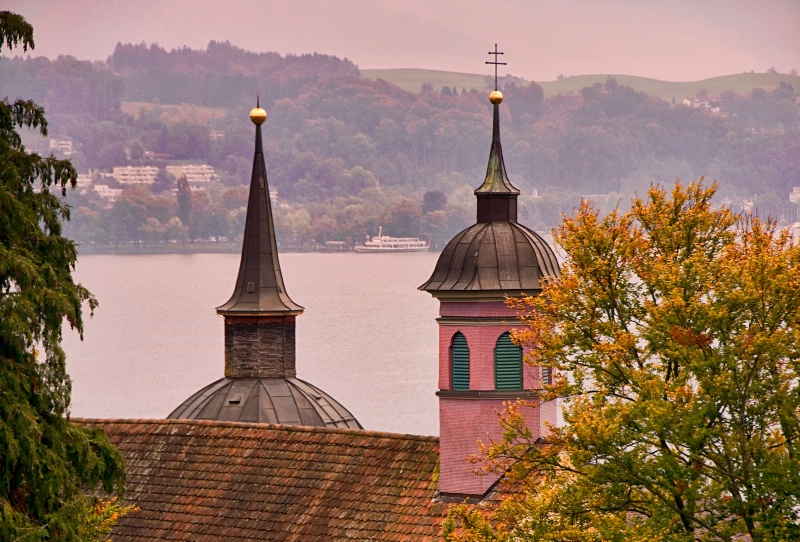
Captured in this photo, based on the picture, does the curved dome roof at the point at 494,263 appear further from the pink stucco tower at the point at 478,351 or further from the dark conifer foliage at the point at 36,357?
the dark conifer foliage at the point at 36,357

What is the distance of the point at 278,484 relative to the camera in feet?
A: 120

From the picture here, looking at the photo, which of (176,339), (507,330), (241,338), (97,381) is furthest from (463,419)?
(176,339)

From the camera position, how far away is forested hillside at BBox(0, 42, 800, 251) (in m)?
123

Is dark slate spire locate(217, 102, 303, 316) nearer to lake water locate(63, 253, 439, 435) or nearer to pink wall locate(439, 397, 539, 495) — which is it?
pink wall locate(439, 397, 539, 495)

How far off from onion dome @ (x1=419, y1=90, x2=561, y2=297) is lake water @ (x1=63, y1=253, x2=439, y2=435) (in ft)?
141

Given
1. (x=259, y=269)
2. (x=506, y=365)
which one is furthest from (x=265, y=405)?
(x=506, y=365)

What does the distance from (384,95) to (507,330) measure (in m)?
112

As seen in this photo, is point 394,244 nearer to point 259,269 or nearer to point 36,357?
point 259,269

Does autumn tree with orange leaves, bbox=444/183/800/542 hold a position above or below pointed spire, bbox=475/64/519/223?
below

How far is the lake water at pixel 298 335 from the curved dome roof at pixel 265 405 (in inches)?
1137

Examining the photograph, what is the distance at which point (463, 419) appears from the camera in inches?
1372

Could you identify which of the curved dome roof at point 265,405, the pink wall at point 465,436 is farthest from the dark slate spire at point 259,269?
the pink wall at point 465,436

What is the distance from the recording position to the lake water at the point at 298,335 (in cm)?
9106

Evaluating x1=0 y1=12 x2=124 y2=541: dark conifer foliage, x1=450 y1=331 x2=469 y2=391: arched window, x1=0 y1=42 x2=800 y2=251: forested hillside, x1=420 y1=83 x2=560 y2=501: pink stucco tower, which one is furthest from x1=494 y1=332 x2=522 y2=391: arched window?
x1=0 y1=42 x2=800 y2=251: forested hillside
